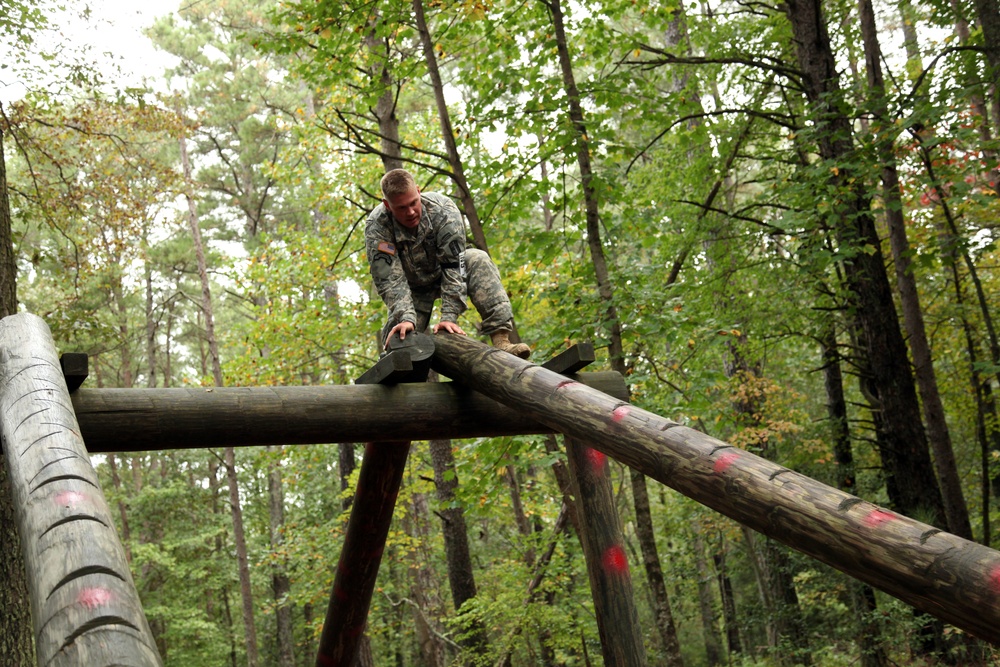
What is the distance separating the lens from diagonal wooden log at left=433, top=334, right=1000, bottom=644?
174 centimetres

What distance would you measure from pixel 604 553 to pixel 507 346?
1243mm

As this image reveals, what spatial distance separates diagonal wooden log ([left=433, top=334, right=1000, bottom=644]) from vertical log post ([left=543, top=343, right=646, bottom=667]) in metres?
1.02

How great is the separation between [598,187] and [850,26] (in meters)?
5.94

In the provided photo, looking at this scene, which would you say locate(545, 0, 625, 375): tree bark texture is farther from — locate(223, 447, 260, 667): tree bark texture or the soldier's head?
locate(223, 447, 260, 667): tree bark texture

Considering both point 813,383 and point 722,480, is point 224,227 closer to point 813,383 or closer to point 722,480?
point 813,383

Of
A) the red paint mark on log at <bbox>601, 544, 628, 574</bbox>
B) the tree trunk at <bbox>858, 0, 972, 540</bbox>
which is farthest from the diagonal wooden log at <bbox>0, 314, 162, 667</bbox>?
the tree trunk at <bbox>858, 0, 972, 540</bbox>

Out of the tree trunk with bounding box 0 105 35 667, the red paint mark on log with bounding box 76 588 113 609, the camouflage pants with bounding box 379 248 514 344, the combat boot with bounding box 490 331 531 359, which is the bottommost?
the red paint mark on log with bounding box 76 588 113 609

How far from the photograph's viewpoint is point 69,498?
1.96 m

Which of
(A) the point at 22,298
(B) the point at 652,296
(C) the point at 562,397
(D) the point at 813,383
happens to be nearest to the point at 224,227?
(A) the point at 22,298

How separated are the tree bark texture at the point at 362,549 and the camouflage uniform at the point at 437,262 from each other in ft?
2.69

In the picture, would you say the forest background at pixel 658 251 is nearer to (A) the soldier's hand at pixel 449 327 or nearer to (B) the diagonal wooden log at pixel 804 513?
(A) the soldier's hand at pixel 449 327

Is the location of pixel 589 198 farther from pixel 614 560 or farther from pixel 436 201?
pixel 614 560

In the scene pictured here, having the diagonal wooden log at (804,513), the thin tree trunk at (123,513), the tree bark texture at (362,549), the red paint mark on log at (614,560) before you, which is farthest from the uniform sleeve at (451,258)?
the thin tree trunk at (123,513)

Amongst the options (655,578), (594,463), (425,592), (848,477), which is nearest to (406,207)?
(594,463)
